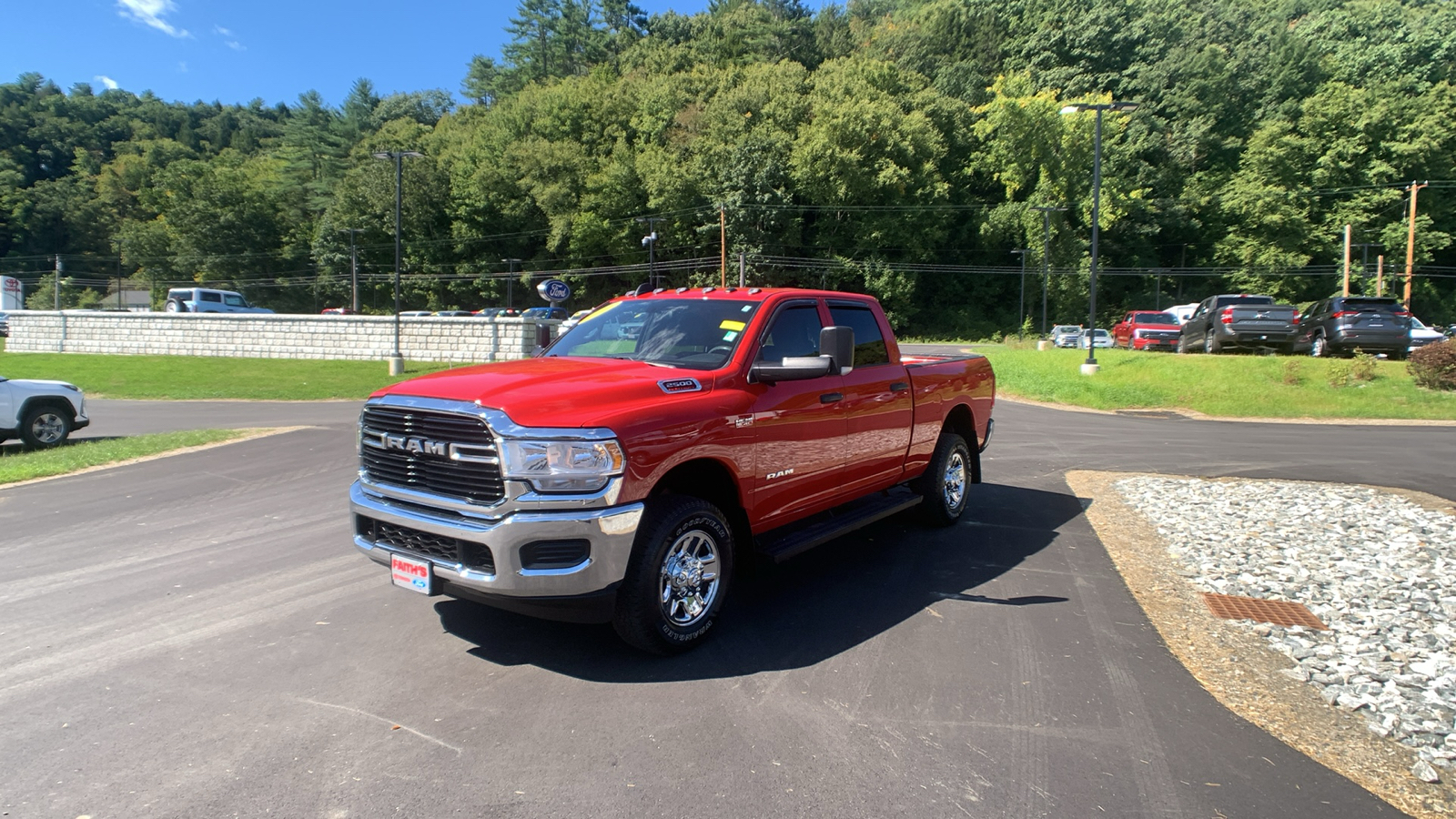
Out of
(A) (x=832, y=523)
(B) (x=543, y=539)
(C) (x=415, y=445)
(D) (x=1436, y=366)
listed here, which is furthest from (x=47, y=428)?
(D) (x=1436, y=366)

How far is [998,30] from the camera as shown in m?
74.4

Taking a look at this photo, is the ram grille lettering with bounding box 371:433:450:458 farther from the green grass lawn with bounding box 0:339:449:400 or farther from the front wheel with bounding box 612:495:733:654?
the green grass lawn with bounding box 0:339:449:400

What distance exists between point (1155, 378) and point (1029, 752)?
2046 cm

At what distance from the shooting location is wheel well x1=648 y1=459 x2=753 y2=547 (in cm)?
447

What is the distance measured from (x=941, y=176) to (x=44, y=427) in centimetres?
6296

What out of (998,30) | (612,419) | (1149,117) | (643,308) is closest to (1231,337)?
(643,308)

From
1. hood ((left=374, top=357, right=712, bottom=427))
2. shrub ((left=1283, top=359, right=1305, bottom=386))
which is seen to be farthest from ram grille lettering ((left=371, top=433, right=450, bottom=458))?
shrub ((left=1283, top=359, right=1305, bottom=386))

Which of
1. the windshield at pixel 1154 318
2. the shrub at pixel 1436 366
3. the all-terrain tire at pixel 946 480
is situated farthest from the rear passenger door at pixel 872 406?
the windshield at pixel 1154 318

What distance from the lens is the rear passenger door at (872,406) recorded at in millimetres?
5852

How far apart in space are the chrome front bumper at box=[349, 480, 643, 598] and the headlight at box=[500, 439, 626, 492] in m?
0.14

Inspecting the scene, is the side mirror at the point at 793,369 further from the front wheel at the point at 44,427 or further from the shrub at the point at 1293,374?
the shrub at the point at 1293,374

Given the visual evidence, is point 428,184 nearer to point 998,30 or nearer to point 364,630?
point 998,30

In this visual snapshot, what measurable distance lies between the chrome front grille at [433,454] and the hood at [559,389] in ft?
0.42

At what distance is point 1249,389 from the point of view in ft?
63.5
